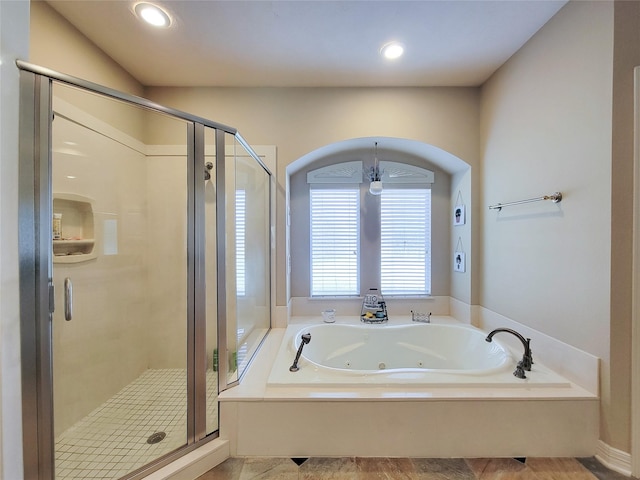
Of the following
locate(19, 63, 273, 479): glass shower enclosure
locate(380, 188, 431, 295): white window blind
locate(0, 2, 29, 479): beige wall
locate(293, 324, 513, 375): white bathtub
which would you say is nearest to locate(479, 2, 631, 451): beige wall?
locate(293, 324, 513, 375): white bathtub

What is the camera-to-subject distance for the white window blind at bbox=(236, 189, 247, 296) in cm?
184

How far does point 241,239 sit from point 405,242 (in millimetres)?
1690

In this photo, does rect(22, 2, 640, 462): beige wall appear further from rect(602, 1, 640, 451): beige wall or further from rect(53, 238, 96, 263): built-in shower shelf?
rect(53, 238, 96, 263): built-in shower shelf

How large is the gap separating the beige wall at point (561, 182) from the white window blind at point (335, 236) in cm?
124

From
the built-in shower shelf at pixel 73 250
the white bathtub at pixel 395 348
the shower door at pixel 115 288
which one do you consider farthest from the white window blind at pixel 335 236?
the built-in shower shelf at pixel 73 250

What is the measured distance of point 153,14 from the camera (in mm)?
1480

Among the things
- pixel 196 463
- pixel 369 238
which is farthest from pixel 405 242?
pixel 196 463

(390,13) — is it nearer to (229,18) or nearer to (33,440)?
(229,18)

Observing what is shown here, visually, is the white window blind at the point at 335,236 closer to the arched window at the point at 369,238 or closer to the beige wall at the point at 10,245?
the arched window at the point at 369,238

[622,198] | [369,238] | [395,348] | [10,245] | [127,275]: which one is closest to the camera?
[10,245]

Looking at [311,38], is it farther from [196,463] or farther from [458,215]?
[196,463]

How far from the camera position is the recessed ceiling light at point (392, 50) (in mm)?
1706

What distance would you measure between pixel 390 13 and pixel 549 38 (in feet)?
3.33

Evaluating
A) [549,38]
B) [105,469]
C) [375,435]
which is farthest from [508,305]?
[105,469]
